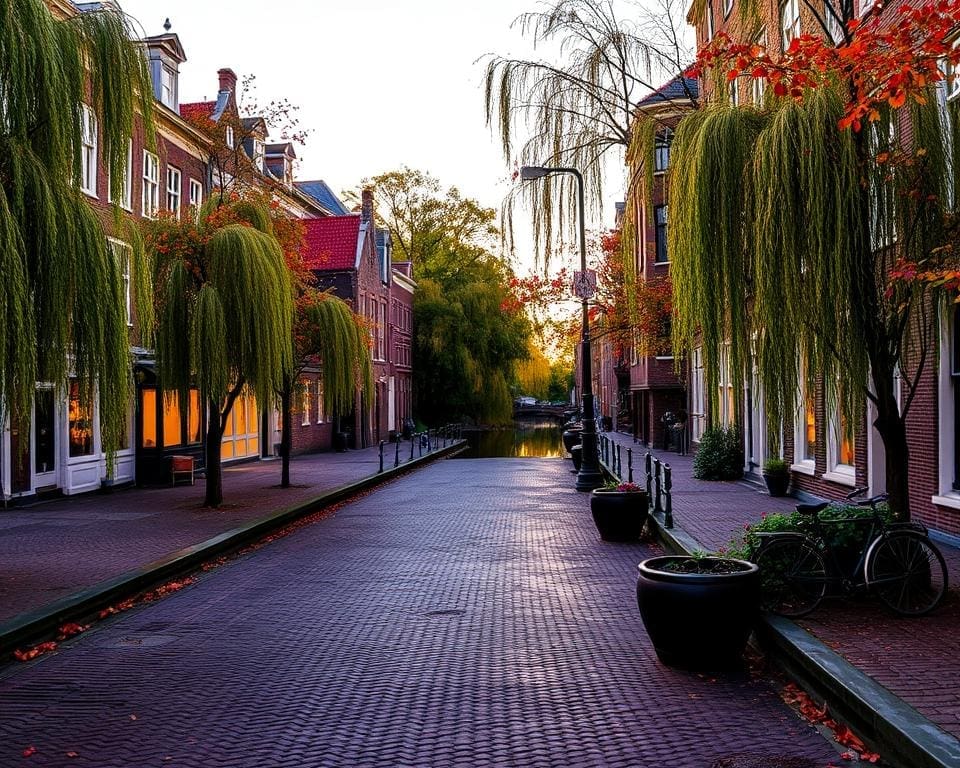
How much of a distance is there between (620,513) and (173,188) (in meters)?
18.3

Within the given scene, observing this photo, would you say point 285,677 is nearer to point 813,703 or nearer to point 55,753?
point 55,753

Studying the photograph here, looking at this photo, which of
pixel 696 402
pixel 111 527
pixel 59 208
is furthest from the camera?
pixel 696 402

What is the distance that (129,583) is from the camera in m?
9.81

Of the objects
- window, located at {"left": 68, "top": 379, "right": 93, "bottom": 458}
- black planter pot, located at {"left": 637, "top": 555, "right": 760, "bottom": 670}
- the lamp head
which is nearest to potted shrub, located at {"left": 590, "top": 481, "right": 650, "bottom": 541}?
the lamp head

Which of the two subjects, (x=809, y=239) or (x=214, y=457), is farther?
(x=214, y=457)

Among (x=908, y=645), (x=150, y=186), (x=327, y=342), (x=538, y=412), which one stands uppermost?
(x=150, y=186)

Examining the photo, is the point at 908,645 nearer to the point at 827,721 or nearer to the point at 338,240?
the point at 827,721

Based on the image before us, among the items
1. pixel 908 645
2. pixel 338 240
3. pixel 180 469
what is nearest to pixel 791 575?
pixel 908 645

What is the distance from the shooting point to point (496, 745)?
5.16 m

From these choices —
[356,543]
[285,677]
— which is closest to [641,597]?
[285,677]

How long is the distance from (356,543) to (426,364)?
4277 cm

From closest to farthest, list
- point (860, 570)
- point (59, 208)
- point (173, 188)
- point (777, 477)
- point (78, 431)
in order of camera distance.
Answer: point (860, 570), point (59, 208), point (777, 477), point (78, 431), point (173, 188)

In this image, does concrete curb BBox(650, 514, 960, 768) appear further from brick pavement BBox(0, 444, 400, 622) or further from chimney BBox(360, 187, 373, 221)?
chimney BBox(360, 187, 373, 221)

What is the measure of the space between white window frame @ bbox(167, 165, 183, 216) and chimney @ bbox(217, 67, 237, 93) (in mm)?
8018
